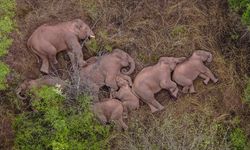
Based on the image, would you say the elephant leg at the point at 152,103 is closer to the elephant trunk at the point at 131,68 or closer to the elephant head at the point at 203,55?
the elephant trunk at the point at 131,68

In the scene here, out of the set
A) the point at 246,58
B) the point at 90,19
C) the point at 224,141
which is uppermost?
the point at 90,19

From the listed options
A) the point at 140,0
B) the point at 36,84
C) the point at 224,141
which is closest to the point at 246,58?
the point at 224,141

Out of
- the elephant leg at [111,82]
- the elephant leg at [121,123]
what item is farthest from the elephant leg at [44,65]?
the elephant leg at [121,123]

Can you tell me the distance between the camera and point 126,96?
22.9 ft

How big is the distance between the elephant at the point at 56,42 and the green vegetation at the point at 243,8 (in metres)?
2.25

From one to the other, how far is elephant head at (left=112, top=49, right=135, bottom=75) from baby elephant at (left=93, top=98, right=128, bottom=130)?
20.5 inches

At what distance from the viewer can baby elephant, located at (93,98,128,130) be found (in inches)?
267

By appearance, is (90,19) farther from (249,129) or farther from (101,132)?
(249,129)

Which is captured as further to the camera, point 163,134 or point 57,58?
point 57,58

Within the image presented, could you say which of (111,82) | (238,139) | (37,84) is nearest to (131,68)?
(111,82)

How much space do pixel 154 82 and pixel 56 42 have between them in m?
1.50

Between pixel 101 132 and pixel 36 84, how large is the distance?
1.10 metres

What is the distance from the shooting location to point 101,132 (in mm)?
6715

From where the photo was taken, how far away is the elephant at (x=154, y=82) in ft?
22.9
